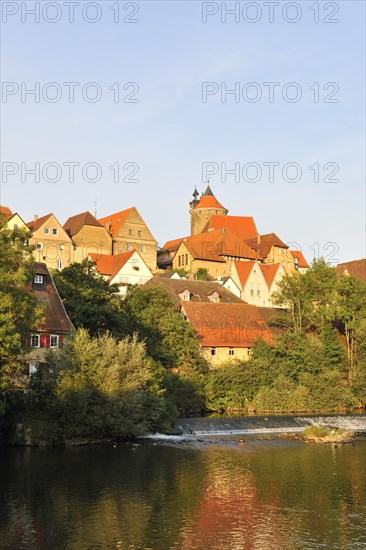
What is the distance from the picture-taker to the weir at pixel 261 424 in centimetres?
4612

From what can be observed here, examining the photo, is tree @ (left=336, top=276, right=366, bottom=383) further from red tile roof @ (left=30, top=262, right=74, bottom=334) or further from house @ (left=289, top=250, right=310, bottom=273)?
house @ (left=289, top=250, right=310, bottom=273)

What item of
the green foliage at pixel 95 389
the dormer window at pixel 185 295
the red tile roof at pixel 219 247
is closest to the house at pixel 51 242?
the red tile roof at pixel 219 247

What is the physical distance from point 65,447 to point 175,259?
236ft

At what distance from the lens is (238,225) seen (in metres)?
127

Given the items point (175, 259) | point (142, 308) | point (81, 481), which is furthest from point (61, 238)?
point (81, 481)

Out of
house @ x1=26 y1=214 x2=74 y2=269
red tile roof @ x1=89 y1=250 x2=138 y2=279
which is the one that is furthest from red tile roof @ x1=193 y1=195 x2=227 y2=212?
house @ x1=26 y1=214 x2=74 y2=269

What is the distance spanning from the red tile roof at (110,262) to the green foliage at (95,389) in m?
49.7

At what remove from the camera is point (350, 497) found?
2806cm

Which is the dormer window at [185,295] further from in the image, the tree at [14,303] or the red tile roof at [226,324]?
the tree at [14,303]

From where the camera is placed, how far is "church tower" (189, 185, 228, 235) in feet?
487

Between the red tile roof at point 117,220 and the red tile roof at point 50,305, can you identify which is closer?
the red tile roof at point 50,305

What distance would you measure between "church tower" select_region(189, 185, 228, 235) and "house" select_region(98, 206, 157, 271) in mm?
38598

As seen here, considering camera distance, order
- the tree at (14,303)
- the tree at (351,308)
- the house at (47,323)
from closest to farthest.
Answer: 1. the tree at (14,303)
2. the house at (47,323)
3. the tree at (351,308)

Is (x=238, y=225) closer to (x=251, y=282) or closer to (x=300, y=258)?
(x=300, y=258)
